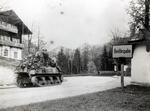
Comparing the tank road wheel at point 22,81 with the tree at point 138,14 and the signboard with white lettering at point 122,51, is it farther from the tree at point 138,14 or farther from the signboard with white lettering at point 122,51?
the tree at point 138,14

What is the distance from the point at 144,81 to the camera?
12.8 metres

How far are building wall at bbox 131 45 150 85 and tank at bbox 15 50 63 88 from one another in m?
4.94

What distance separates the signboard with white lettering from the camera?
1111 centimetres

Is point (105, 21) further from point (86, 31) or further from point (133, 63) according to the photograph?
point (133, 63)

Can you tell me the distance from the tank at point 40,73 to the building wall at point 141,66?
4.94m

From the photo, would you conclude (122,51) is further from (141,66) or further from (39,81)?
(39,81)

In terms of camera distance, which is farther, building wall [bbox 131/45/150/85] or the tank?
the tank

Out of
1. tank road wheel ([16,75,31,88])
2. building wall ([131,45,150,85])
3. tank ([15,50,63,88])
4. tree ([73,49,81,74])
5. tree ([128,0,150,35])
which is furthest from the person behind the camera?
tank ([15,50,63,88])

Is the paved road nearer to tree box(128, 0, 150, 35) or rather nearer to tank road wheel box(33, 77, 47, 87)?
tank road wheel box(33, 77, 47, 87)

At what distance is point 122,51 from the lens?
36.8 feet

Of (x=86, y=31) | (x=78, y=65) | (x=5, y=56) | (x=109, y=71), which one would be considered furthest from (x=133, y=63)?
(x=5, y=56)

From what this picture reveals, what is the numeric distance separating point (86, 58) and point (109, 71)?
436 cm

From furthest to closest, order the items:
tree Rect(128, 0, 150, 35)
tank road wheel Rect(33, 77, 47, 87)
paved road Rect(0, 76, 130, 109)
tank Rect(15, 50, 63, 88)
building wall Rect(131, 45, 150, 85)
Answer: tank road wheel Rect(33, 77, 47, 87) → tank Rect(15, 50, 63, 88) → building wall Rect(131, 45, 150, 85) → tree Rect(128, 0, 150, 35) → paved road Rect(0, 76, 130, 109)

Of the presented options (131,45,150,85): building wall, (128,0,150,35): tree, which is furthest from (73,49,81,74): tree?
(131,45,150,85): building wall
